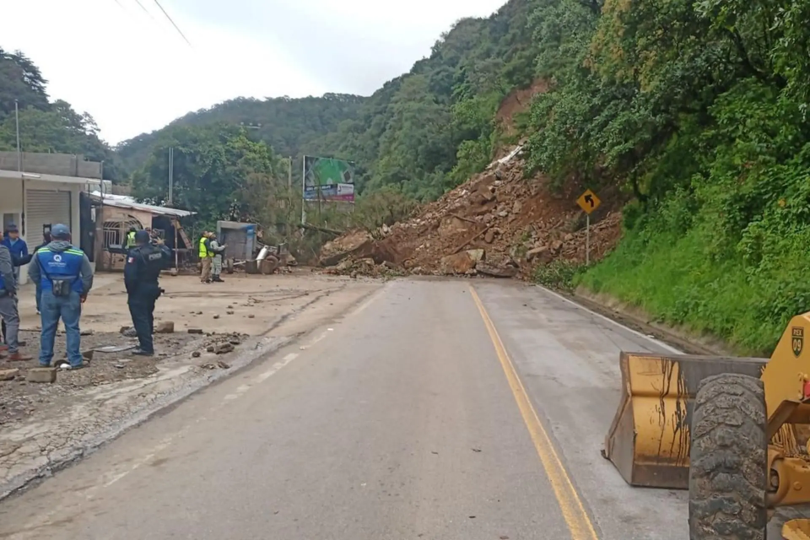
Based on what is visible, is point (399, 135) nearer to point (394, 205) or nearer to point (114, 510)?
point (394, 205)

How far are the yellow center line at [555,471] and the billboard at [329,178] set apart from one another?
44.6 metres

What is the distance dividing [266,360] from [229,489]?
6.08 m

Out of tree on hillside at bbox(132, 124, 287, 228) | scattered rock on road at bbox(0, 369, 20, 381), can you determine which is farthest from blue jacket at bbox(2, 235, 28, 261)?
tree on hillside at bbox(132, 124, 287, 228)

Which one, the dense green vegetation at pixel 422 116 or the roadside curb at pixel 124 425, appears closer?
the roadside curb at pixel 124 425

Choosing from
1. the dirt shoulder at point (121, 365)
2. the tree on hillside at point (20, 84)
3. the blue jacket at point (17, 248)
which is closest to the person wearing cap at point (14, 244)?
the blue jacket at point (17, 248)

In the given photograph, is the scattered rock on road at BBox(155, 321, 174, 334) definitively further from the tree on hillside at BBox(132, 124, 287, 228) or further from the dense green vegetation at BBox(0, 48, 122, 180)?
the dense green vegetation at BBox(0, 48, 122, 180)

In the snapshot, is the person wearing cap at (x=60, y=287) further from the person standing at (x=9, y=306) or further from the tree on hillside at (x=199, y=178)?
the tree on hillside at (x=199, y=178)

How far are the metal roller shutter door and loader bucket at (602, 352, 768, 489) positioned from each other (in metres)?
22.8

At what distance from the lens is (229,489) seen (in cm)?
570

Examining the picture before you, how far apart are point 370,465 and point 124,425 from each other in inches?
109

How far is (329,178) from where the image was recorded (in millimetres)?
56812

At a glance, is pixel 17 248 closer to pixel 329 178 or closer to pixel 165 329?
pixel 165 329

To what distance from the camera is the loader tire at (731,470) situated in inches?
153

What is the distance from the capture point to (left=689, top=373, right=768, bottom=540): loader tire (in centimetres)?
388
